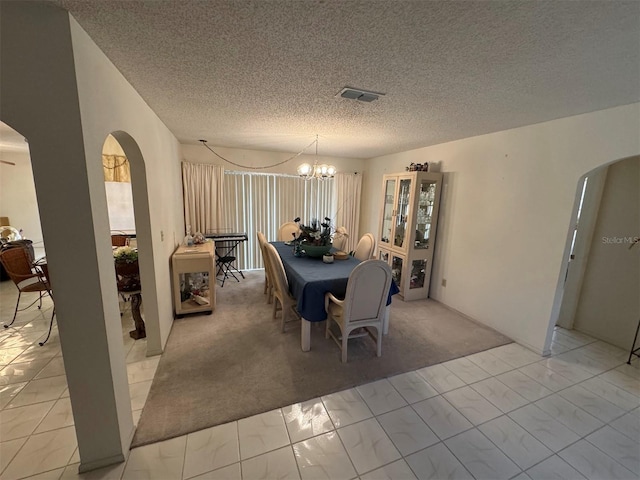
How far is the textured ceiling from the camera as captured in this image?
1.08 meters

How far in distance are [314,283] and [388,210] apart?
2.49 meters

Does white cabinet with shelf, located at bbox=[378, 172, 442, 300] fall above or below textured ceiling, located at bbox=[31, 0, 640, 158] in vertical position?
below

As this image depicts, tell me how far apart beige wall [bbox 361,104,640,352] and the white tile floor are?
719 mm

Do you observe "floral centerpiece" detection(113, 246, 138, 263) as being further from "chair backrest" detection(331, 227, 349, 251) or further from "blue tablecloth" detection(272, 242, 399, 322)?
"chair backrest" detection(331, 227, 349, 251)

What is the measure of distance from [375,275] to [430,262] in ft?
6.69

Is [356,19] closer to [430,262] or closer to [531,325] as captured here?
[531,325]

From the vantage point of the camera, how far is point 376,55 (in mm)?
1409

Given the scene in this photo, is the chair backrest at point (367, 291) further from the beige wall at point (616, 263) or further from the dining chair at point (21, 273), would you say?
the dining chair at point (21, 273)

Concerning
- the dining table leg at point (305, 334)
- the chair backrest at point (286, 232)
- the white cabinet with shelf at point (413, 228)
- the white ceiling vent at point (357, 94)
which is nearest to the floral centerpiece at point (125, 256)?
the dining table leg at point (305, 334)

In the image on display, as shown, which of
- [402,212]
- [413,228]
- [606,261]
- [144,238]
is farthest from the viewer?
[402,212]

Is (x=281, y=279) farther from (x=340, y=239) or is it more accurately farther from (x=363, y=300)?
(x=340, y=239)

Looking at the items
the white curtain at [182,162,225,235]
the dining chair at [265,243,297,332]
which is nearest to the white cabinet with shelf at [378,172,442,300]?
the dining chair at [265,243,297,332]

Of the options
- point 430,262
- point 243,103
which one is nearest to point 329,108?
point 243,103

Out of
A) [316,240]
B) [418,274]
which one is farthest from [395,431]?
[418,274]
